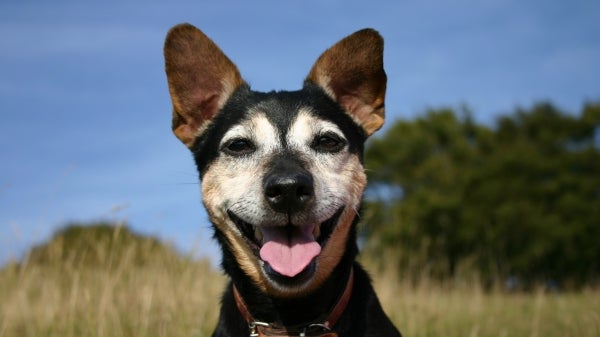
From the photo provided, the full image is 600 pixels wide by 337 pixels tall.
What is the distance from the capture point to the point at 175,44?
517cm

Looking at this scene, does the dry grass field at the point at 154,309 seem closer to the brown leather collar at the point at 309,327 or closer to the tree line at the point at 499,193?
the brown leather collar at the point at 309,327

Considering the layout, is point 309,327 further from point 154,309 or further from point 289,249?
point 154,309

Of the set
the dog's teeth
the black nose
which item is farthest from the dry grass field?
the black nose

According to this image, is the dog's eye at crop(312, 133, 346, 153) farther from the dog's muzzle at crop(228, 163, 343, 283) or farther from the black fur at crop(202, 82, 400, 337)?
the dog's muzzle at crop(228, 163, 343, 283)

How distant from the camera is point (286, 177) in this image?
414 centimetres

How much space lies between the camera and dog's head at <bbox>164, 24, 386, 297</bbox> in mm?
4250

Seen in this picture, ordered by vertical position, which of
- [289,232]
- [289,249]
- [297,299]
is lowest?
[297,299]

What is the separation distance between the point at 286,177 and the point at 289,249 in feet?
1.67

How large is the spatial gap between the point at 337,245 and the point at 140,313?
503cm

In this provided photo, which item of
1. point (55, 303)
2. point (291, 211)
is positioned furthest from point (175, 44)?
point (55, 303)

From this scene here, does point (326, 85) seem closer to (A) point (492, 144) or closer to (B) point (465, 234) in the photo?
(B) point (465, 234)

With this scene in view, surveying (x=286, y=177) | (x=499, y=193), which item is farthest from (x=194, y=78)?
(x=499, y=193)

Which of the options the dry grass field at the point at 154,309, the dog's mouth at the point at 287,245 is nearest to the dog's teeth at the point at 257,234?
the dog's mouth at the point at 287,245

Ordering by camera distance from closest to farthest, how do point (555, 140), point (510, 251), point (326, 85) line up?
1. point (326, 85)
2. point (510, 251)
3. point (555, 140)
